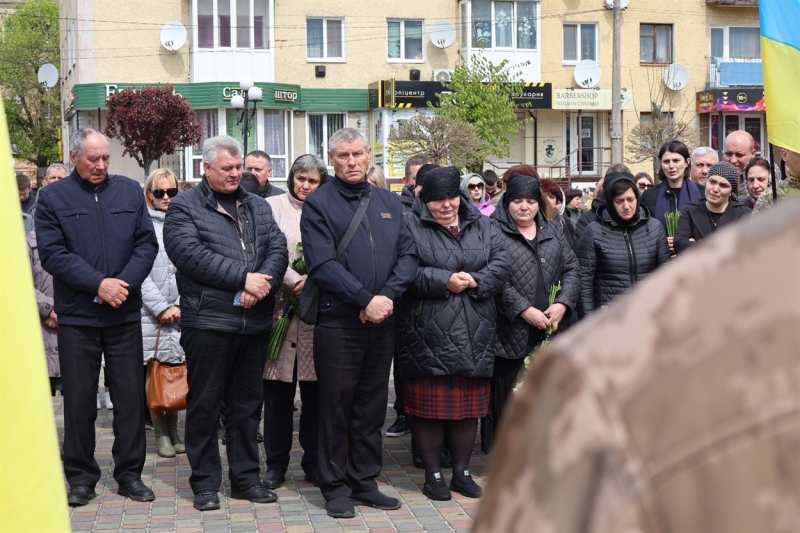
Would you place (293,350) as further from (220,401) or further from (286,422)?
(220,401)

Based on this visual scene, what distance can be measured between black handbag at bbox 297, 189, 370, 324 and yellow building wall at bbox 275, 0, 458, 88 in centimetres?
3125

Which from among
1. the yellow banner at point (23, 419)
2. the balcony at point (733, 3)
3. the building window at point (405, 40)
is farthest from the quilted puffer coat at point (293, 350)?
the balcony at point (733, 3)

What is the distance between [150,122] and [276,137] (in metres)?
5.93

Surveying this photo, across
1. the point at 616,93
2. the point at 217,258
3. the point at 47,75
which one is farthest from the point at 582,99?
the point at 217,258

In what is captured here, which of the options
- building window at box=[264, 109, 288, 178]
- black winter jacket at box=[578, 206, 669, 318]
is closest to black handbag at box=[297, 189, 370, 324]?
black winter jacket at box=[578, 206, 669, 318]

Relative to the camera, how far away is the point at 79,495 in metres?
6.52

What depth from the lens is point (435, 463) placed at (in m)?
6.79

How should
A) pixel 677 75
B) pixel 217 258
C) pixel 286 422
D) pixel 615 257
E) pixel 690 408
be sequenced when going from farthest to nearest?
pixel 677 75 → pixel 615 257 → pixel 286 422 → pixel 217 258 → pixel 690 408

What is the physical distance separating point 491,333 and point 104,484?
272cm

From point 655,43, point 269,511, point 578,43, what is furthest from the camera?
point 655,43

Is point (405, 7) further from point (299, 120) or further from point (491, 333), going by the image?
point (491, 333)

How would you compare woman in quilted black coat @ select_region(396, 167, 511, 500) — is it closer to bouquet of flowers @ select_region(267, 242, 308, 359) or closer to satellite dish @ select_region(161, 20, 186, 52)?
bouquet of flowers @ select_region(267, 242, 308, 359)

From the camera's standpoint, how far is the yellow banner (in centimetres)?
178

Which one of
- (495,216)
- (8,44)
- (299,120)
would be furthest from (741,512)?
(8,44)
